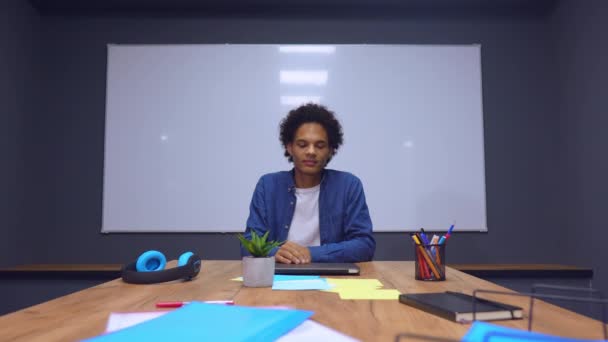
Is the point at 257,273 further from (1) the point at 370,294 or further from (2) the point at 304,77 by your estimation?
(2) the point at 304,77

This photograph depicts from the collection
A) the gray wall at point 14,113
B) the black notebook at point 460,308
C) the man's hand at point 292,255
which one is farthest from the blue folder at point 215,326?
the gray wall at point 14,113

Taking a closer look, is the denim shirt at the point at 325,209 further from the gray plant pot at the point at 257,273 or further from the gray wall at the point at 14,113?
the gray wall at the point at 14,113

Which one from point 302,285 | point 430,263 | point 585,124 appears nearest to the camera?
point 302,285

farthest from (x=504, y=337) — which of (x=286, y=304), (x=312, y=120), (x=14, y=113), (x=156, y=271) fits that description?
(x=14, y=113)

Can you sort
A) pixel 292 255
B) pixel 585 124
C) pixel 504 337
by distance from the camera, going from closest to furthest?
pixel 504 337 → pixel 292 255 → pixel 585 124

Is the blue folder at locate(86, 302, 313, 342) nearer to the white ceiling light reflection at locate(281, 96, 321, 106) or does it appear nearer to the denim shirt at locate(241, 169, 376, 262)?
the denim shirt at locate(241, 169, 376, 262)

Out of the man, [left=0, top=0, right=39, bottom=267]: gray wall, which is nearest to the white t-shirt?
the man

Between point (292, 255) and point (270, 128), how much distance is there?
67.6 inches

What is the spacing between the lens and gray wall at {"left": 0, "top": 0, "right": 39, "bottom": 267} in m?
2.64

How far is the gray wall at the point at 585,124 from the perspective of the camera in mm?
2496

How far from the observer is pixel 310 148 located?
1864 millimetres

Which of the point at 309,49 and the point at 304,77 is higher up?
→ the point at 309,49

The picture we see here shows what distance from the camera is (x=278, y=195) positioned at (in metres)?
1.87

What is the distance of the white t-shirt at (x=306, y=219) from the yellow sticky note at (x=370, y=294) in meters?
0.93
